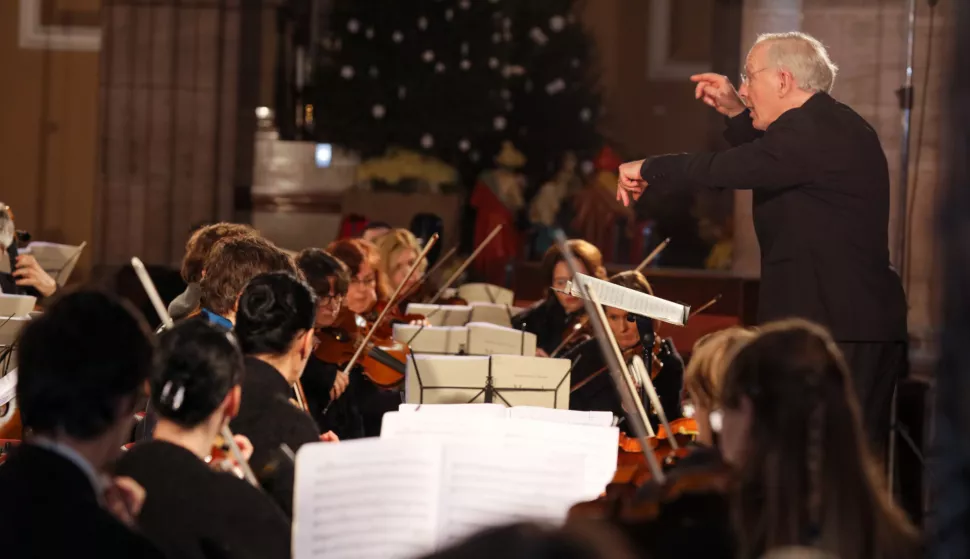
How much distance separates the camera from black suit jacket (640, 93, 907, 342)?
128 inches

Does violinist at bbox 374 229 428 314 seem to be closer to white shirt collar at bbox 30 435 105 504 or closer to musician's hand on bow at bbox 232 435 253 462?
musician's hand on bow at bbox 232 435 253 462

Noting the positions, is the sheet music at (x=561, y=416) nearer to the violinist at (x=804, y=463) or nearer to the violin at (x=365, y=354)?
the violinist at (x=804, y=463)

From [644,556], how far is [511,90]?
332 inches

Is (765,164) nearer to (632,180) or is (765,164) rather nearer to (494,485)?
(632,180)

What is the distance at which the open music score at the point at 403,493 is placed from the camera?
2.15m

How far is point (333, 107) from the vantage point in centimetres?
969

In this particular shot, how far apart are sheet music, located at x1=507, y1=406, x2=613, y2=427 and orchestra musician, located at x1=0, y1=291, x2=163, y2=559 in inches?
44.7

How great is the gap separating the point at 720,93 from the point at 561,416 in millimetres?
1061

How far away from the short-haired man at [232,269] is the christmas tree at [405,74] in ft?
20.5

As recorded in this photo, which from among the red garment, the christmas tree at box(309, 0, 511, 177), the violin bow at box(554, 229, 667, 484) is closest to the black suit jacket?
the violin bow at box(554, 229, 667, 484)

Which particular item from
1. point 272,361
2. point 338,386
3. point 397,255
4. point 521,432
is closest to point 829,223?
point 521,432

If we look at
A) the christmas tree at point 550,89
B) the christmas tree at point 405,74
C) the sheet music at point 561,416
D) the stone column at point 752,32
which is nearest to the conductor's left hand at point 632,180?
the sheet music at point 561,416

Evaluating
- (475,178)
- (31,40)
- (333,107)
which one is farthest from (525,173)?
(31,40)

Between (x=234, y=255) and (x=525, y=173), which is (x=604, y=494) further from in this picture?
(x=525, y=173)
